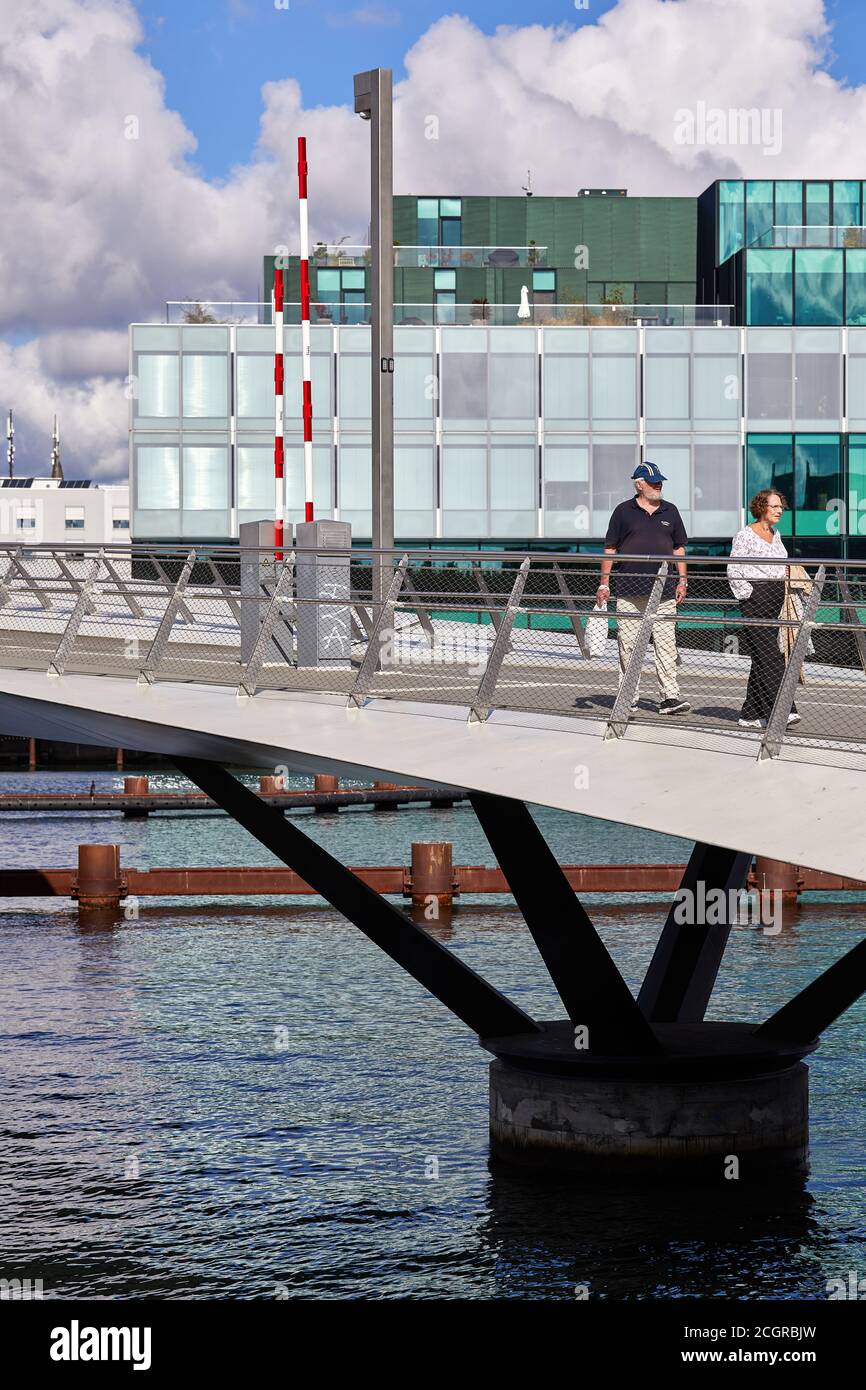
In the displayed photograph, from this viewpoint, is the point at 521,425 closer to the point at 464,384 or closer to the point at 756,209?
the point at 464,384

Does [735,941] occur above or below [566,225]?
below

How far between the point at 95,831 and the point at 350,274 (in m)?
22.4

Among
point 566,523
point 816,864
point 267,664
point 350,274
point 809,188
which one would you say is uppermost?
point 809,188

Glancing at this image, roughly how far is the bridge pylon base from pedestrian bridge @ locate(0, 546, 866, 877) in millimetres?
2918

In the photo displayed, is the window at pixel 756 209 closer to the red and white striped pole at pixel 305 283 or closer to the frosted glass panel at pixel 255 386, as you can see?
the frosted glass panel at pixel 255 386

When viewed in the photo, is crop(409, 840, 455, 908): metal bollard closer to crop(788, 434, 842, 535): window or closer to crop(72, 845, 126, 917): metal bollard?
crop(72, 845, 126, 917): metal bollard

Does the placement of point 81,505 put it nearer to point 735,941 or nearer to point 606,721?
point 735,941

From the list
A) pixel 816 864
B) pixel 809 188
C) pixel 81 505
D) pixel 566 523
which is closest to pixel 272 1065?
pixel 816 864

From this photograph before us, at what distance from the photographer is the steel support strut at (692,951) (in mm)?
15578

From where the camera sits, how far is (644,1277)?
41.4ft

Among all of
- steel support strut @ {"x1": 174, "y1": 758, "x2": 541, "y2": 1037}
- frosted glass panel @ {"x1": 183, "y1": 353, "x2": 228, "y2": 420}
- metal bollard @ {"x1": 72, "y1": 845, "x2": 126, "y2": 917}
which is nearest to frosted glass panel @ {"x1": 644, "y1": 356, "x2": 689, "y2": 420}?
frosted glass panel @ {"x1": 183, "y1": 353, "x2": 228, "y2": 420}

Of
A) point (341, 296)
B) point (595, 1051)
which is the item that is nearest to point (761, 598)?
point (595, 1051)

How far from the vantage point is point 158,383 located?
5369 cm
